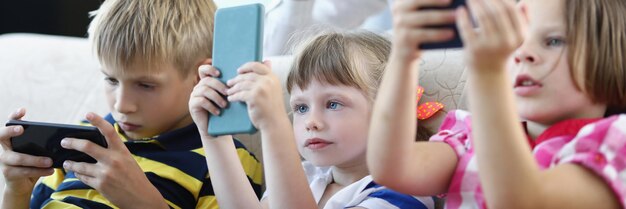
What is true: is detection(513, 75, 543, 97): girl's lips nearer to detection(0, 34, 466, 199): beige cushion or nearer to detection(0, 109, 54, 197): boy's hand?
detection(0, 109, 54, 197): boy's hand

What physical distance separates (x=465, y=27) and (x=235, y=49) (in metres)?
0.44

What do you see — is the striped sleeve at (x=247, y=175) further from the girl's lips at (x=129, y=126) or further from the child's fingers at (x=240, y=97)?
the child's fingers at (x=240, y=97)

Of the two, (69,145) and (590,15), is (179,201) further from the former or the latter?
(590,15)

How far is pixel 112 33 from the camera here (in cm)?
143

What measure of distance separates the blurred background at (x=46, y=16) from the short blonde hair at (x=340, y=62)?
191 centimetres

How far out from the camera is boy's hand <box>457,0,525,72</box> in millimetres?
742

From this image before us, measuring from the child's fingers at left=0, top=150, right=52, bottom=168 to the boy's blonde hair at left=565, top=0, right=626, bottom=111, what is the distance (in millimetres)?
803

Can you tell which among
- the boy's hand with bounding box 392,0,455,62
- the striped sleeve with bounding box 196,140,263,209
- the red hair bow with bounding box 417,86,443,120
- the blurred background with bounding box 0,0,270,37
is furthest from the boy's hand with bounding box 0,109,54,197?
the blurred background with bounding box 0,0,270,37

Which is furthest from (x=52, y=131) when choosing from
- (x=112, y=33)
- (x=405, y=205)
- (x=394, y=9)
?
(x=394, y=9)

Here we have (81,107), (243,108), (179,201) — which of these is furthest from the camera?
(81,107)

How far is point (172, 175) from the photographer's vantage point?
1.39m

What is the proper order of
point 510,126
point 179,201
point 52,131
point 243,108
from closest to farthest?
point 510,126 → point 243,108 → point 52,131 → point 179,201

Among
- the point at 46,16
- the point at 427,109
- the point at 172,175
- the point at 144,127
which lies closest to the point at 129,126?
the point at 144,127

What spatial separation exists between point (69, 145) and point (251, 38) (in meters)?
0.36
